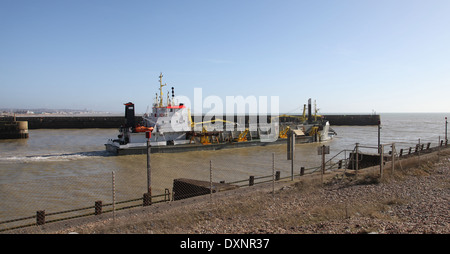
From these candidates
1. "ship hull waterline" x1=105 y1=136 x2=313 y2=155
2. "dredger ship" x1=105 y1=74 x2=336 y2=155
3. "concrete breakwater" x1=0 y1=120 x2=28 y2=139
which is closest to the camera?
"ship hull waterline" x1=105 y1=136 x2=313 y2=155

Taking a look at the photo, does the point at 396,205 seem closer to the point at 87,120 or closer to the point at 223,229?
the point at 223,229

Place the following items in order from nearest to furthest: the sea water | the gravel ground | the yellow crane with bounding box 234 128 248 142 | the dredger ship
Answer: the gravel ground < the sea water < the dredger ship < the yellow crane with bounding box 234 128 248 142

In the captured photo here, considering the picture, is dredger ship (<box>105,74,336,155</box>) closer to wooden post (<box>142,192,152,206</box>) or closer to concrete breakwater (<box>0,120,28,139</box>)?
wooden post (<box>142,192,152,206</box>)

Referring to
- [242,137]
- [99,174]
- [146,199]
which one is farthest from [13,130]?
[146,199]

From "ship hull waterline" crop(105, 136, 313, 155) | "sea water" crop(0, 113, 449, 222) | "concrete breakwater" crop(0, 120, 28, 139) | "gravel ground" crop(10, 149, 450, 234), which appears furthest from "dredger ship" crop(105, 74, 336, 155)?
"concrete breakwater" crop(0, 120, 28, 139)

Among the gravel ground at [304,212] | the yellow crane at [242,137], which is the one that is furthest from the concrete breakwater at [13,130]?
the gravel ground at [304,212]

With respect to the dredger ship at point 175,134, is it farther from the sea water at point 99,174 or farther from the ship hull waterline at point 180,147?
the sea water at point 99,174

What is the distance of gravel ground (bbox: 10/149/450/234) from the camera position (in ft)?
20.6

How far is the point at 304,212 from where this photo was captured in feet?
24.7

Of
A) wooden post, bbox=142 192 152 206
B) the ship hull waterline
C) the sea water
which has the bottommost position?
the sea water

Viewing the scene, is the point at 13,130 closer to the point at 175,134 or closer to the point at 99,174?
the point at 175,134

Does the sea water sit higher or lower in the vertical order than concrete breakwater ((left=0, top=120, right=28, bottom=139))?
lower

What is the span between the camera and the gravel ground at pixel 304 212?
6.29m
